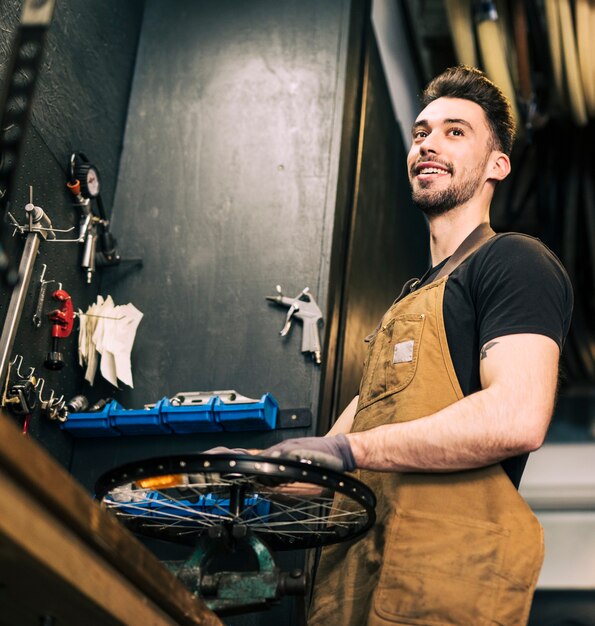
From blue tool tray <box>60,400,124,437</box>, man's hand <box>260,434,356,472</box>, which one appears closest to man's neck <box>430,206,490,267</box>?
man's hand <box>260,434,356,472</box>

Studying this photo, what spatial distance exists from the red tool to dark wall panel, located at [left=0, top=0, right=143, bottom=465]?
25 millimetres

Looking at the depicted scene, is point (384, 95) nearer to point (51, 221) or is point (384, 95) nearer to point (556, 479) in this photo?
point (51, 221)

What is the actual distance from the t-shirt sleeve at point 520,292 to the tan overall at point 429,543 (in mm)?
132

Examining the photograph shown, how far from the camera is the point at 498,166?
8.30 feet

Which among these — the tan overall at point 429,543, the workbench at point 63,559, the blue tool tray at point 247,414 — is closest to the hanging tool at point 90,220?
the blue tool tray at point 247,414

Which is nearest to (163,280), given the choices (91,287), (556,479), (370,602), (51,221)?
(91,287)

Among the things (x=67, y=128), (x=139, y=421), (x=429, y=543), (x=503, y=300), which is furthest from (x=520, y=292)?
(x=67, y=128)

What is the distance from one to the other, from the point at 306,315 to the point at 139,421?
60 cm

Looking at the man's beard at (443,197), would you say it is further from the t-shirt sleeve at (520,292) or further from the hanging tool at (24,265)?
the hanging tool at (24,265)

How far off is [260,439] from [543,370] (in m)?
1.09

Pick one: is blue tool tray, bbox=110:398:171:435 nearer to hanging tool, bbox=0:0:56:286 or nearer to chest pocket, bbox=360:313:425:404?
chest pocket, bbox=360:313:425:404

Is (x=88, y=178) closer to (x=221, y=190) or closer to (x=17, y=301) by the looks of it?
(x=221, y=190)

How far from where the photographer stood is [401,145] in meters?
4.44

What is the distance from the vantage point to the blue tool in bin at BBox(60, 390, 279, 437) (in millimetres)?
2623
